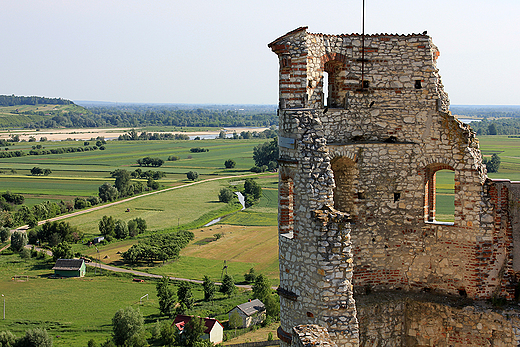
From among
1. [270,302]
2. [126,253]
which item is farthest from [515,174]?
[126,253]

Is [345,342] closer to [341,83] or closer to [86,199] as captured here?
[341,83]

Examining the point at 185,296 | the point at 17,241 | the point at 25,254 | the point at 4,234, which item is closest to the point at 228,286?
the point at 185,296

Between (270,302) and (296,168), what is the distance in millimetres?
33015

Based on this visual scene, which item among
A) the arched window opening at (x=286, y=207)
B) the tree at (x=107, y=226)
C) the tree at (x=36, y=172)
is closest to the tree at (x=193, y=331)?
the arched window opening at (x=286, y=207)

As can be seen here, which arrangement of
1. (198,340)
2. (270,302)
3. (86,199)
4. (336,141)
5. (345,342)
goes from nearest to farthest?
1. (345,342)
2. (336,141)
3. (198,340)
4. (270,302)
5. (86,199)

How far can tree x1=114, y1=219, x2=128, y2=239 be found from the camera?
207ft

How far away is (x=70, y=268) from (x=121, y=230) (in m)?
11.4

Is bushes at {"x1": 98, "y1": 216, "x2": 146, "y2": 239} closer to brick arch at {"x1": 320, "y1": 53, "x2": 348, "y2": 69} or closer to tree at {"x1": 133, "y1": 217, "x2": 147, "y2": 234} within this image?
tree at {"x1": 133, "y1": 217, "x2": 147, "y2": 234}

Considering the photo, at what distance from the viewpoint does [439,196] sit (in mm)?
61000

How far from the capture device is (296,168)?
920 centimetres

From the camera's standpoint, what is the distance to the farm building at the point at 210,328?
115ft

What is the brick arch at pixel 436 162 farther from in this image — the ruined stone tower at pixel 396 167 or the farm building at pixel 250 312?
the farm building at pixel 250 312

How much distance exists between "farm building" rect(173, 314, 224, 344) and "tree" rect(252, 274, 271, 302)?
222 inches

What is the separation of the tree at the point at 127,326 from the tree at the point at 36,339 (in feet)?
14.2
